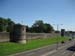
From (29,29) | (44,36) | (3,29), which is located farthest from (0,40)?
(29,29)

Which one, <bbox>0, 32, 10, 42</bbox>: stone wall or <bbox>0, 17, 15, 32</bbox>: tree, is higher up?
<bbox>0, 17, 15, 32</bbox>: tree

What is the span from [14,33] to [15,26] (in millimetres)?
3413

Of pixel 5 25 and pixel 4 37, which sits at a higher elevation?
pixel 5 25

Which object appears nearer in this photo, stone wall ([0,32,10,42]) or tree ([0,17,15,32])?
stone wall ([0,32,10,42])

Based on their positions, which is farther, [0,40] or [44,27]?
[44,27]

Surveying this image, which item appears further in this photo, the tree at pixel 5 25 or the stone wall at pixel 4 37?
the tree at pixel 5 25

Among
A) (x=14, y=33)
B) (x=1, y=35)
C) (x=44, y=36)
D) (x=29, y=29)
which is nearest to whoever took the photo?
(x=1, y=35)

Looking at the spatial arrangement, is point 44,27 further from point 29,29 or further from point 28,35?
point 28,35

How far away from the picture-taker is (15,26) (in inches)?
3169

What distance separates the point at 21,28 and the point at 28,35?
9.43 m

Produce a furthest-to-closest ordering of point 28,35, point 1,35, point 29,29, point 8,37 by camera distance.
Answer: point 29,29 < point 28,35 < point 8,37 < point 1,35

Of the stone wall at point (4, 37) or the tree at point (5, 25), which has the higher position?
the tree at point (5, 25)

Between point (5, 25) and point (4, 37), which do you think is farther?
point (5, 25)

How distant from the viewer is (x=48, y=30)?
199m
